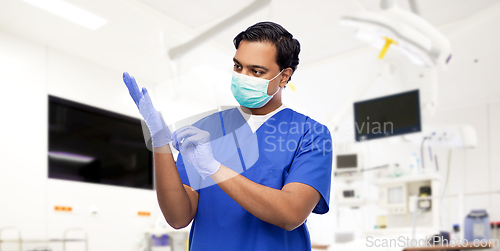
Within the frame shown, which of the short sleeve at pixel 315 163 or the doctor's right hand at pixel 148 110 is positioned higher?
the doctor's right hand at pixel 148 110

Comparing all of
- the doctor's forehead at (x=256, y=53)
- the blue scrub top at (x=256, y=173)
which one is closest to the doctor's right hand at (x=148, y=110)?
the blue scrub top at (x=256, y=173)

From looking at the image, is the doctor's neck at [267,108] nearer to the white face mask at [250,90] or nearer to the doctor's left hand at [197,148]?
the white face mask at [250,90]

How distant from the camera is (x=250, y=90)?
96 cm

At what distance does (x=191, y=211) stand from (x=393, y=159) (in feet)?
23.3

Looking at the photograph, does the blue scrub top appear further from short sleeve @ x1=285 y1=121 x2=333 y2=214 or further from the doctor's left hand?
the doctor's left hand

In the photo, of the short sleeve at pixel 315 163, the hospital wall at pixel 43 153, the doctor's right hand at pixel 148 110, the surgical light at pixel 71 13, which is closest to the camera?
the doctor's right hand at pixel 148 110

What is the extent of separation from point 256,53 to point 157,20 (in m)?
3.30

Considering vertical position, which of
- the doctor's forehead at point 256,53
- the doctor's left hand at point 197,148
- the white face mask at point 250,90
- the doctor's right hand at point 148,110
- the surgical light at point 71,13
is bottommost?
the doctor's left hand at point 197,148

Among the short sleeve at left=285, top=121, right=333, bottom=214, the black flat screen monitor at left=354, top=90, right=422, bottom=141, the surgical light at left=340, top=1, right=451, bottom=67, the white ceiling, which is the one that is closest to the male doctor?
the short sleeve at left=285, top=121, right=333, bottom=214

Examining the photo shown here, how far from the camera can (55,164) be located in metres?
4.21

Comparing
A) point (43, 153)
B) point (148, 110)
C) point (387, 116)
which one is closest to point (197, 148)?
point (148, 110)

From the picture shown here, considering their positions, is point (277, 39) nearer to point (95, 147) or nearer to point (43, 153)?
point (43, 153)

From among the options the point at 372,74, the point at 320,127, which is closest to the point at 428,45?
the point at 372,74

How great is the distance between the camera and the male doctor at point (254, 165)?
790 millimetres
